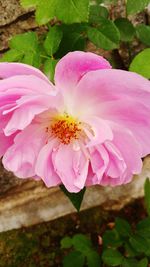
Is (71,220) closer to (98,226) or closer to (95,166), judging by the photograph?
(98,226)

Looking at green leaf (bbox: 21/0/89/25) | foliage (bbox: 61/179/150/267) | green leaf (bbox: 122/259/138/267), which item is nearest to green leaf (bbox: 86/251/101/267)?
foliage (bbox: 61/179/150/267)

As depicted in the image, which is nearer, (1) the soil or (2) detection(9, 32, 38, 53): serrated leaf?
(2) detection(9, 32, 38, 53): serrated leaf

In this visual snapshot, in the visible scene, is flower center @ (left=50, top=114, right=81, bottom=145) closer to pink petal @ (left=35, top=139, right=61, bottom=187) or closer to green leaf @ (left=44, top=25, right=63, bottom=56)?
pink petal @ (left=35, top=139, right=61, bottom=187)

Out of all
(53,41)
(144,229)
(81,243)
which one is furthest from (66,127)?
(81,243)

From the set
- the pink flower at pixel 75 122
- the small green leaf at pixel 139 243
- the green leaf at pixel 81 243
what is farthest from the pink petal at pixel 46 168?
the green leaf at pixel 81 243

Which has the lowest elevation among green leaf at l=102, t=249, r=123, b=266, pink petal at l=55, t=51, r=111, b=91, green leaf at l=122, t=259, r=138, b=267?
green leaf at l=122, t=259, r=138, b=267
